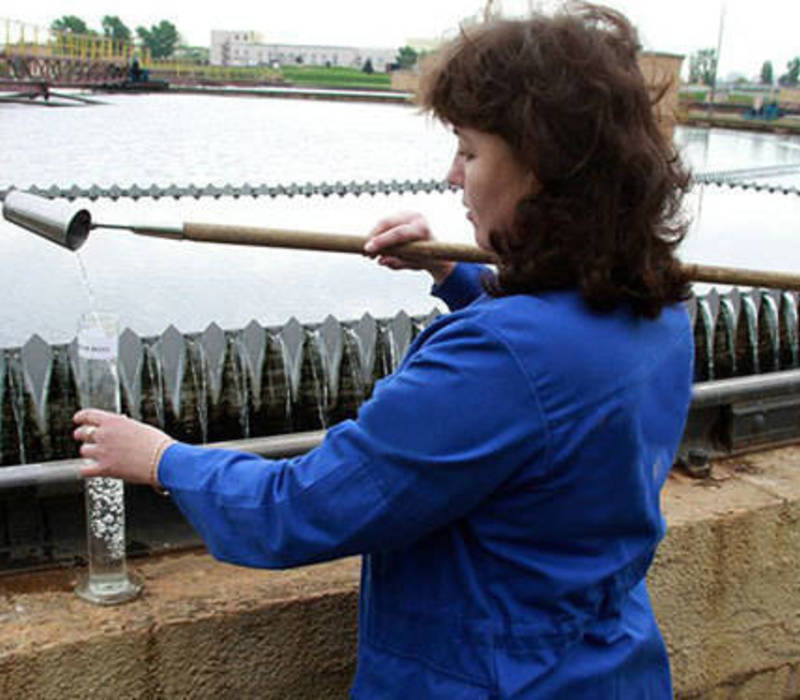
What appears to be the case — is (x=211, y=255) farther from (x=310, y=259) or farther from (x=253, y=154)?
(x=253, y=154)

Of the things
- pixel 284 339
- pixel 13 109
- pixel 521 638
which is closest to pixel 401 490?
pixel 521 638

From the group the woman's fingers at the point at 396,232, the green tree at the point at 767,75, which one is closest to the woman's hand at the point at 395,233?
the woman's fingers at the point at 396,232

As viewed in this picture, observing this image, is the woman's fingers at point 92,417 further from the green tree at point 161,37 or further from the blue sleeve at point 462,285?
the green tree at point 161,37

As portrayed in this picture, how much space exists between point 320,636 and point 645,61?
1150 millimetres

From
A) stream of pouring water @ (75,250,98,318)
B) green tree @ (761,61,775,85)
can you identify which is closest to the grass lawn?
green tree @ (761,61,775,85)

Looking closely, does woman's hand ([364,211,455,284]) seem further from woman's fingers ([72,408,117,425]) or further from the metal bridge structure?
the metal bridge structure

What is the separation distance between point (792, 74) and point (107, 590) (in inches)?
342

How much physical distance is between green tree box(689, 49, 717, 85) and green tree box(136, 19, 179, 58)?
3095mm

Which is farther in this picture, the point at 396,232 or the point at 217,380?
the point at 217,380

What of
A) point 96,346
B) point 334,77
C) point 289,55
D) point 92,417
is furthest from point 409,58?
point 334,77

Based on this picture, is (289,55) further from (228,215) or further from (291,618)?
(291,618)

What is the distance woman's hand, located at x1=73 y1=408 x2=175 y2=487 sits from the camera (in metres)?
1.56

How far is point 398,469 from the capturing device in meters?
1.41

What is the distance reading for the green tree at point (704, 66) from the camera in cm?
671
